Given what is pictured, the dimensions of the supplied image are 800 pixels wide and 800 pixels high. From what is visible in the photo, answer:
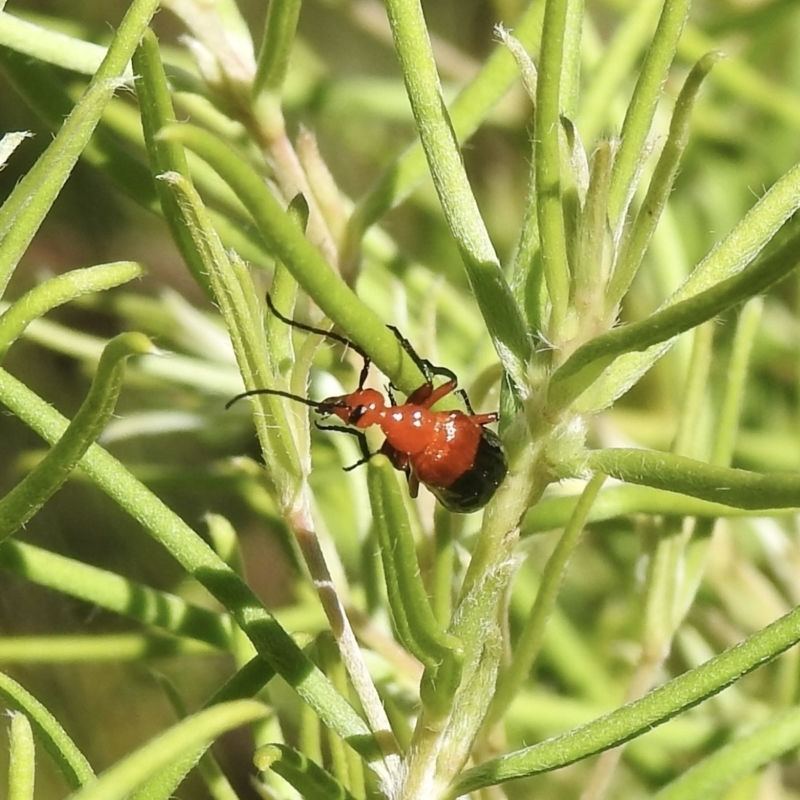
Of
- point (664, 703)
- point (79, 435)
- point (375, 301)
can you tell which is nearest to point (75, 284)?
point (79, 435)

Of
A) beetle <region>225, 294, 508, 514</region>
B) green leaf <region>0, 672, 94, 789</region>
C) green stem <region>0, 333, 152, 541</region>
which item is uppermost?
beetle <region>225, 294, 508, 514</region>

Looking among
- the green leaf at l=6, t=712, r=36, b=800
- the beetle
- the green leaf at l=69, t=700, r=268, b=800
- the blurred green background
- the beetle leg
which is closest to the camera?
the green leaf at l=69, t=700, r=268, b=800

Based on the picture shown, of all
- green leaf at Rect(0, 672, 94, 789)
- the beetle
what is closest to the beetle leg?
the beetle

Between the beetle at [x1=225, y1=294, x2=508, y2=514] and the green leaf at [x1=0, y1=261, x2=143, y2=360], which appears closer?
the green leaf at [x1=0, y1=261, x2=143, y2=360]

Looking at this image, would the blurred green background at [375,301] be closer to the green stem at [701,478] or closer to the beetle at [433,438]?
the beetle at [433,438]

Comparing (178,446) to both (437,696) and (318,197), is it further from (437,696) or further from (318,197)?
(437,696)

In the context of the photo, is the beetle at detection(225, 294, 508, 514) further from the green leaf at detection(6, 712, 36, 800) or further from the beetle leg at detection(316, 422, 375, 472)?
the green leaf at detection(6, 712, 36, 800)

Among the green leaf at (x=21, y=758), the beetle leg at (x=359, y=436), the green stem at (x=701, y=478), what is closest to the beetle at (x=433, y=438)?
the beetle leg at (x=359, y=436)

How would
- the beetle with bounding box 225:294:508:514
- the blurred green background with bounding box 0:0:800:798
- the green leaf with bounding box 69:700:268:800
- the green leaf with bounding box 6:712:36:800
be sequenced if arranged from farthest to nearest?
the blurred green background with bounding box 0:0:800:798, the beetle with bounding box 225:294:508:514, the green leaf with bounding box 6:712:36:800, the green leaf with bounding box 69:700:268:800
